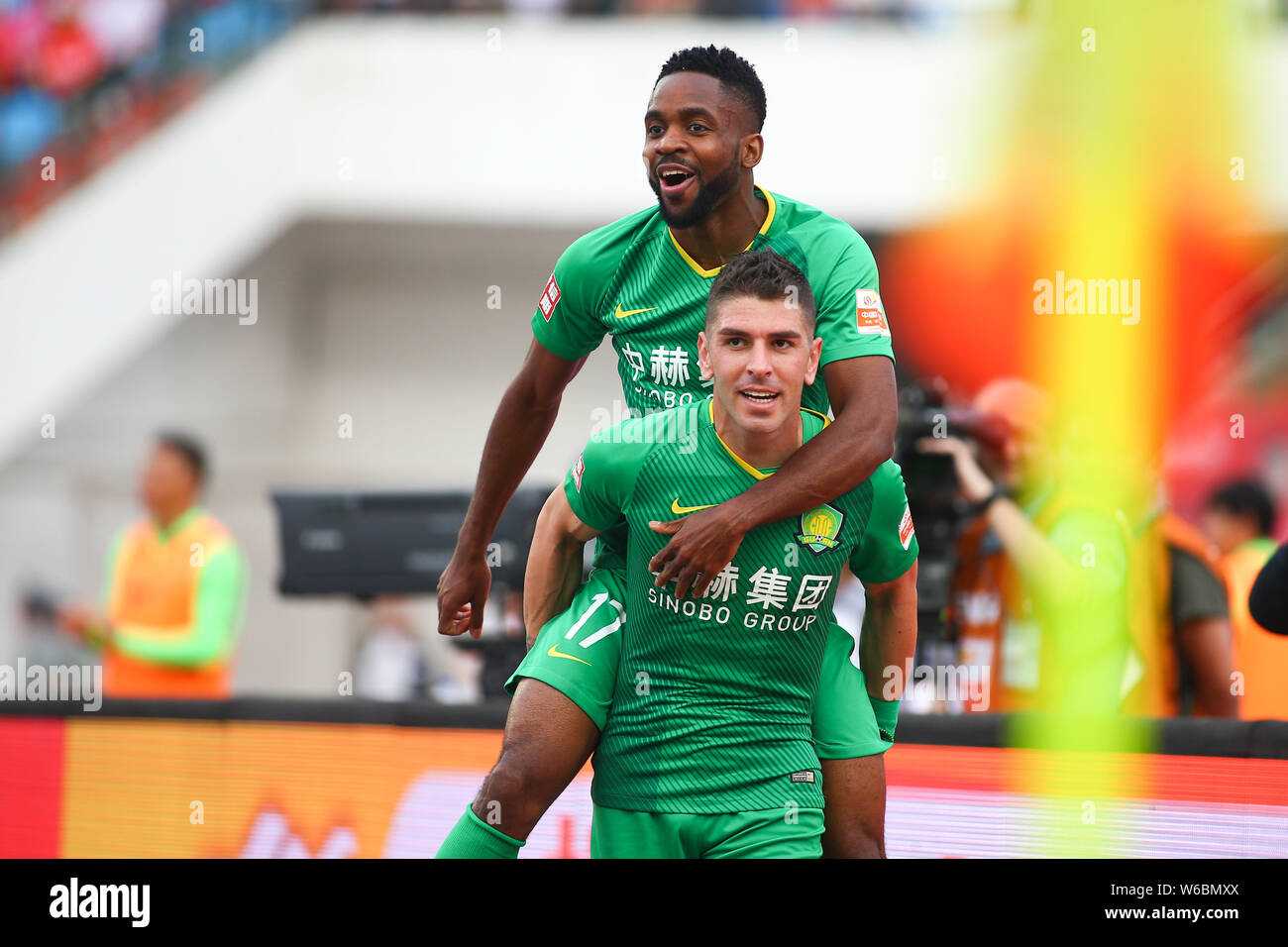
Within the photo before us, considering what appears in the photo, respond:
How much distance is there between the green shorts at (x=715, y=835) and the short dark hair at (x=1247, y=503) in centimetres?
287

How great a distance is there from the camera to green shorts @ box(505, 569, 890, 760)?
2910 millimetres

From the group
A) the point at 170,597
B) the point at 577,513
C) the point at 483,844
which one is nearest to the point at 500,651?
the point at 170,597

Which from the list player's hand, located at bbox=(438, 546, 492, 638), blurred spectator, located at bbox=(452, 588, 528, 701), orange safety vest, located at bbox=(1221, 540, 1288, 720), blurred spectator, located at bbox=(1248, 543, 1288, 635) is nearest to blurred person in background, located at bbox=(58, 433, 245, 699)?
blurred spectator, located at bbox=(452, 588, 528, 701)

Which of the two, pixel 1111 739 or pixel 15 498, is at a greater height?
pixel 15 498

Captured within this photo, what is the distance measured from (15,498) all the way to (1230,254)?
9.62m

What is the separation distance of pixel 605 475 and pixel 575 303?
51 centimetres

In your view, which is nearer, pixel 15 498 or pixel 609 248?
pixel 609 248

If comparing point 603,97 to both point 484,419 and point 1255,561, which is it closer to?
point 484,419

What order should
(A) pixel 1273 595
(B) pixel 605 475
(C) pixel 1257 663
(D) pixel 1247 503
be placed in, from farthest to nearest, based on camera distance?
(D) pixel 1247 503, (C) pixel 1257 663, (A) pixel 1273 595, (B) pixel 605 475

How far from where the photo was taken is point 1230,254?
10.9m

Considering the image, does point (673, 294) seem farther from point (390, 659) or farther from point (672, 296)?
point (390, 659)

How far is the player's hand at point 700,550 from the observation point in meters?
2.67

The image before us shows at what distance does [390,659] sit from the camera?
31.0 ft

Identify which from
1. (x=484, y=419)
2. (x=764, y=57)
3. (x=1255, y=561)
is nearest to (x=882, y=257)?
(x=764, y=57)
